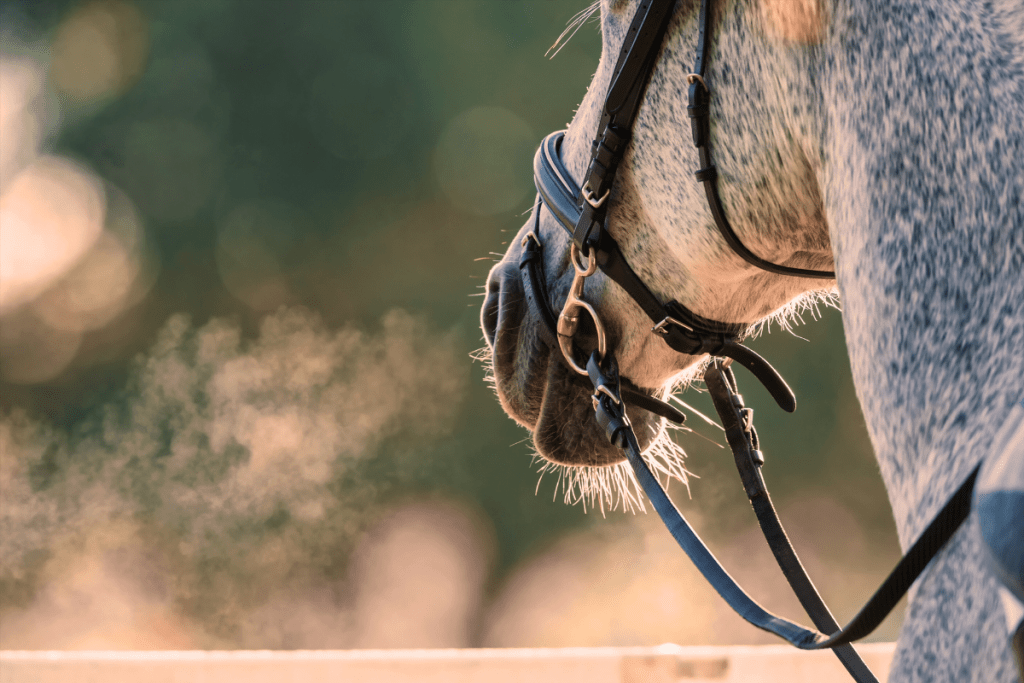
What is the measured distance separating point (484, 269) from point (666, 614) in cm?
175

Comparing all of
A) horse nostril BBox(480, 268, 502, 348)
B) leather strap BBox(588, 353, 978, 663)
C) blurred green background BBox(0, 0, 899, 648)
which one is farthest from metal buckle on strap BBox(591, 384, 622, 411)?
blurred green background BBox(0, 0, 899, 648)

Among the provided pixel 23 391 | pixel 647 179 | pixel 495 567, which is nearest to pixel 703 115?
pixel 647 179

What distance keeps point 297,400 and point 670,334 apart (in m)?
2.68

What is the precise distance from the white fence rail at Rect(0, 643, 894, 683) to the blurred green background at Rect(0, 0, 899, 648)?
144cm

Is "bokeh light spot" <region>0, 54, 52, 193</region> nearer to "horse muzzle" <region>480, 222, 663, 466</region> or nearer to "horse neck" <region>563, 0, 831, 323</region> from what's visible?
"horse muzzle" <region>480, 222, 663, 466</region>

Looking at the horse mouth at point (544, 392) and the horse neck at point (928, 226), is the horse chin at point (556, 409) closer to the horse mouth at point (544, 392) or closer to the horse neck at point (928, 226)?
the horse mouth at point (544, 392)

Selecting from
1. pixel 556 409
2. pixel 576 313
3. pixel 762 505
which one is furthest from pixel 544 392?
pixel 762 505

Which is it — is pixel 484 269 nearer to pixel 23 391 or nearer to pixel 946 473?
pixel 23 391

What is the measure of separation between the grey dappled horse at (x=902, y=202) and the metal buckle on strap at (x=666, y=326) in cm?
8

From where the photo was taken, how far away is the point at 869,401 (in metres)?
0.43

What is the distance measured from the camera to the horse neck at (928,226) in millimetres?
368

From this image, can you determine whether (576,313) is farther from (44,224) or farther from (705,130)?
(44,224)

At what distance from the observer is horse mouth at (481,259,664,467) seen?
79 cm

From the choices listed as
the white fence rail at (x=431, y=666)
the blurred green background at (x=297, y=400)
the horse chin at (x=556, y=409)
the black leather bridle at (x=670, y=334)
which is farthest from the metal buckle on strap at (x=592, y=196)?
the blurred green background at (x=297, y=400)
